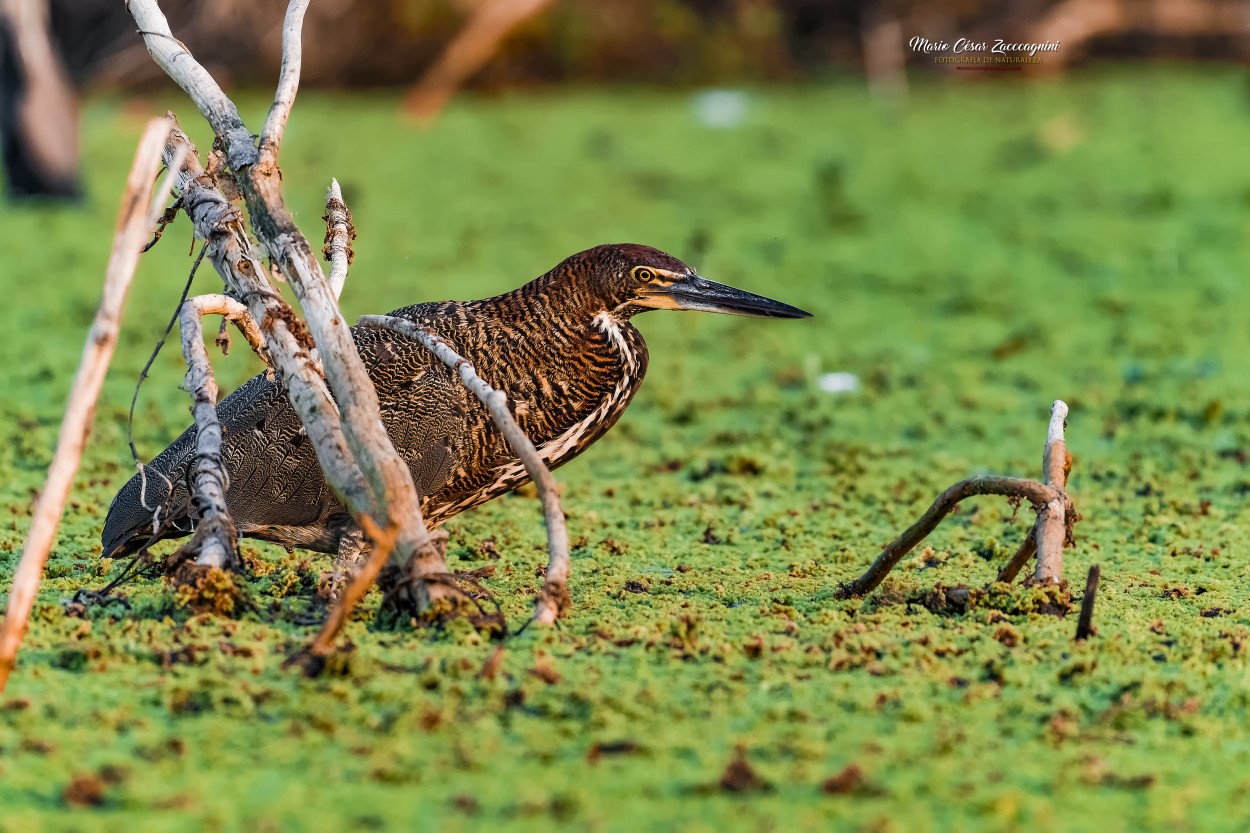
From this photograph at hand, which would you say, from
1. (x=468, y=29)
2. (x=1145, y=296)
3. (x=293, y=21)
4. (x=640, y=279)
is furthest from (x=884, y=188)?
(x=293, y=21)

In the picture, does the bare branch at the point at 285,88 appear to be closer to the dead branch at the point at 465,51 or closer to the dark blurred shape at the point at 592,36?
the dark blurred shape at the point at 592,36

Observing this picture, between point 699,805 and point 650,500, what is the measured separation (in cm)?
266

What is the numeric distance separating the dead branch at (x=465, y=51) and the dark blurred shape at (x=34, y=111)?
317 centimetres

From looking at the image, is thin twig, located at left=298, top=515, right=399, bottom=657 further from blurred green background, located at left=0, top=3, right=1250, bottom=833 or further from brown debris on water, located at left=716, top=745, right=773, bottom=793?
brown debris on water, located at left=716, top=745, right=773, bottom=793

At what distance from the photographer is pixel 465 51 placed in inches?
497

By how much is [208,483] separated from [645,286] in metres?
1.39

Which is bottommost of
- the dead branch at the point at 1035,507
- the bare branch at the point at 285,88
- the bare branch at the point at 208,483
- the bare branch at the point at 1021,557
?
the bare branch at the point at 1021,557

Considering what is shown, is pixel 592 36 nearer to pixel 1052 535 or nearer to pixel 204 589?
pixel 1052 535

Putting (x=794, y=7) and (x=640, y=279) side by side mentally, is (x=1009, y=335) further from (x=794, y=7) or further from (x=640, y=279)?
(x=794, y=7)

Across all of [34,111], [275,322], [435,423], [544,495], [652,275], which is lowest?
[544,495]

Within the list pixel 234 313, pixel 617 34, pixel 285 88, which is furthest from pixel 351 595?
pixel 617 34

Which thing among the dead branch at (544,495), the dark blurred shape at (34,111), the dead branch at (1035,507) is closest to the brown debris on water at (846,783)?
the dead branch at (544,495)

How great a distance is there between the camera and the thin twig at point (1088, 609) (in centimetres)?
347

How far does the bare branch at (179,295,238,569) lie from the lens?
3.57 meters
